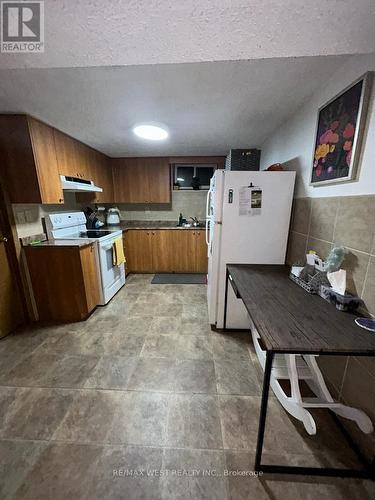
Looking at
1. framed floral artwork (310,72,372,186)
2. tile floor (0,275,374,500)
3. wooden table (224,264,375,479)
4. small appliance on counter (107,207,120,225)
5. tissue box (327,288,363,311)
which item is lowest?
tile floor (0,275,374,500)

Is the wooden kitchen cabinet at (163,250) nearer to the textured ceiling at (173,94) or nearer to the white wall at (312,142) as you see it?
the textured ceiling at (173,94)

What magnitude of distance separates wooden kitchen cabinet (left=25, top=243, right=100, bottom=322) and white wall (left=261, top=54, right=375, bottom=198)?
2.41 meters

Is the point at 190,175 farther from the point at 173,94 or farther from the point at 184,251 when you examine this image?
the point at 173,94

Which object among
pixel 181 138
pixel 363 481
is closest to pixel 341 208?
pixel 363 481

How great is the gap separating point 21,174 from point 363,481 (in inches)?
133

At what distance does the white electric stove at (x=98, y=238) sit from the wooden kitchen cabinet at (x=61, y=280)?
18 cm

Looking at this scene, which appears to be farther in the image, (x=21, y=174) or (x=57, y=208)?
(x=57, y=208)

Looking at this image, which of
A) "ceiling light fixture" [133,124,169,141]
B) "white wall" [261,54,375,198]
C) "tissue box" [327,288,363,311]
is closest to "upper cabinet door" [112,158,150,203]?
"ceiling light fixture" [133,124,169,141]

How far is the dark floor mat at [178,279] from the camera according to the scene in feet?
11.3

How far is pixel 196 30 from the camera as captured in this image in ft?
2.33

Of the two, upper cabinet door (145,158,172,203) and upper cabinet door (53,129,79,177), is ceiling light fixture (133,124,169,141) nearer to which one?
upper cabinet door (53,129,79,177)

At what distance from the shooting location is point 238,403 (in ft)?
4.50

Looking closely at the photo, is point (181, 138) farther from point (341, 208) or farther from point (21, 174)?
point (341, 208)

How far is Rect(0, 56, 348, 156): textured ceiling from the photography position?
1246 millimetres
